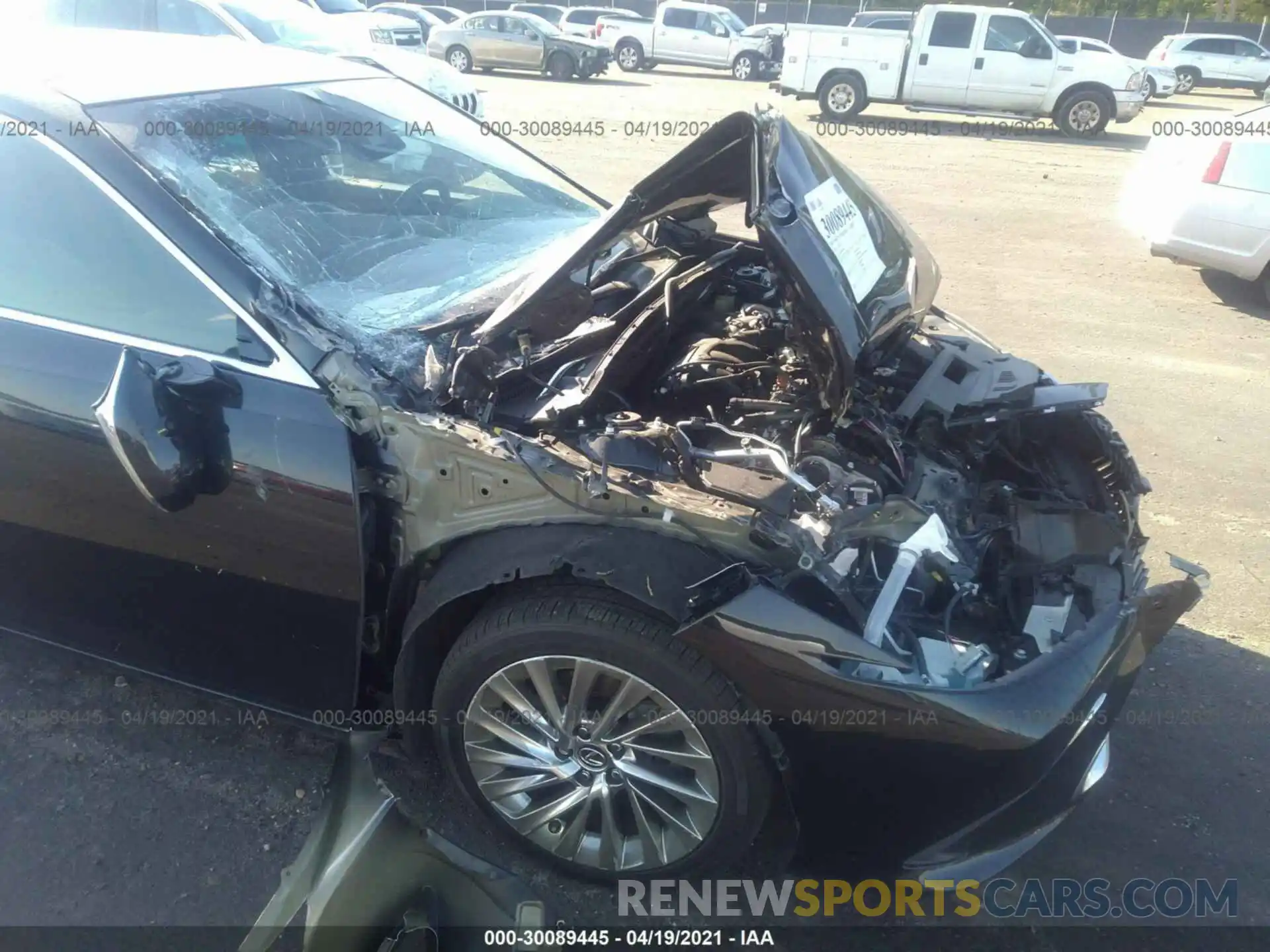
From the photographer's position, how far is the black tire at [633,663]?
1.98 m

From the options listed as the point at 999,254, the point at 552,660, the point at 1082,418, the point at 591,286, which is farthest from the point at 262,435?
the point at 999,254

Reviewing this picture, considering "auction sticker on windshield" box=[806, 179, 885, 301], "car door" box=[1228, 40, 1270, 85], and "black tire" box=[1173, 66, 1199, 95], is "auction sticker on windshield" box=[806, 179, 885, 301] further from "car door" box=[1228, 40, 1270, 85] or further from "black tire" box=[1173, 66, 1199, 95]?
"car door" box=[1228, 40, 1270, 85]

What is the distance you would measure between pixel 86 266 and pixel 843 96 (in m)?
16.5

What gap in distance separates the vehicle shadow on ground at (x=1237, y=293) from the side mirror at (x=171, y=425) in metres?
7.06

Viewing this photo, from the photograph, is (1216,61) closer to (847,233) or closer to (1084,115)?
(1084,115)

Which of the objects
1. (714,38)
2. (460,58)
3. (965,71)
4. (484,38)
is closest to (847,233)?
(965,71)

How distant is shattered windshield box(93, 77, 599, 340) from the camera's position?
243cm

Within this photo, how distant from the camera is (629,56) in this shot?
84.1 ft

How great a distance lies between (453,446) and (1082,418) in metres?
1.96

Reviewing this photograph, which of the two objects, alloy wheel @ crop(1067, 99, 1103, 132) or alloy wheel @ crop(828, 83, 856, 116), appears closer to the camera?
alloy wheel @ crop(1067, 99, 1103, 132)

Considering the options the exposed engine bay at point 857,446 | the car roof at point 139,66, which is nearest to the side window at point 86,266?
the car roof at point 139,66

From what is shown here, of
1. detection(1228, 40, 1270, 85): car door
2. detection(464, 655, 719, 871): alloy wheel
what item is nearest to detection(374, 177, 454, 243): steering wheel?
detection(464, 655, 719, 871): alloy wheel

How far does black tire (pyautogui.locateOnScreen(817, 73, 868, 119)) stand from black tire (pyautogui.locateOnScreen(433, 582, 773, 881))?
16634 millimetres

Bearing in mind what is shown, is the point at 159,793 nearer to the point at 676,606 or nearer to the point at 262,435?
the point at 262,435
